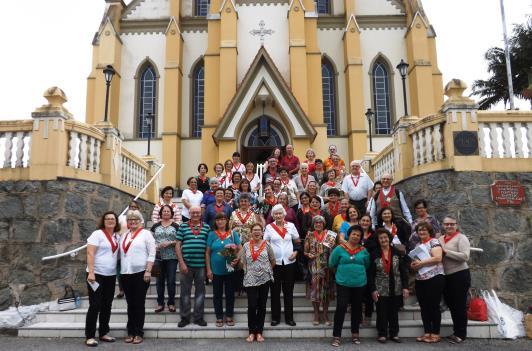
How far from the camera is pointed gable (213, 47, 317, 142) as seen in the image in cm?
1838

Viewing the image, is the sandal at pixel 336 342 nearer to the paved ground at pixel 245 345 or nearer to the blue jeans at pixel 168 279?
the paved ground at pixel 245 345

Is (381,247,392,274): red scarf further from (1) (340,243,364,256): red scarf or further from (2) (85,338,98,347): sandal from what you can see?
(2) (85,338,98,347): sandal

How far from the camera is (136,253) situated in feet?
20.1

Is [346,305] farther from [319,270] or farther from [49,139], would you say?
[49,139]

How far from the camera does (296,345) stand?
590 cm

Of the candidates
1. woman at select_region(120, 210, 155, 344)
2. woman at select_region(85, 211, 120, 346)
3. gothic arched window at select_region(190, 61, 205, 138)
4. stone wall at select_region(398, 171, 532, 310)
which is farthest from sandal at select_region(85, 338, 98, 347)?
gothic arched window at select_region(190, 61, 205, 138)

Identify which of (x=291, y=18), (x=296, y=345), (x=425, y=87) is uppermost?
(x=291, y=18)

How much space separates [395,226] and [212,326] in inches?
126

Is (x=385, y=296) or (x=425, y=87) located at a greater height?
(x=425, y=87)

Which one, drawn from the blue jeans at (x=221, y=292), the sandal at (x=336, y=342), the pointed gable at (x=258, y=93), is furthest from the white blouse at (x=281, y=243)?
the pointed gable at (x=258, y=93)

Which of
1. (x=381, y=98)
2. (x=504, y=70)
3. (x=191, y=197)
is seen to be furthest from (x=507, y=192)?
(x=504, y=70)

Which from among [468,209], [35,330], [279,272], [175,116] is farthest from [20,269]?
[175,116]

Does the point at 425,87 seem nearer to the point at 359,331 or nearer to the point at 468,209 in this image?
the point at 468,209

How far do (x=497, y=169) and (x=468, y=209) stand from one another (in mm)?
993
